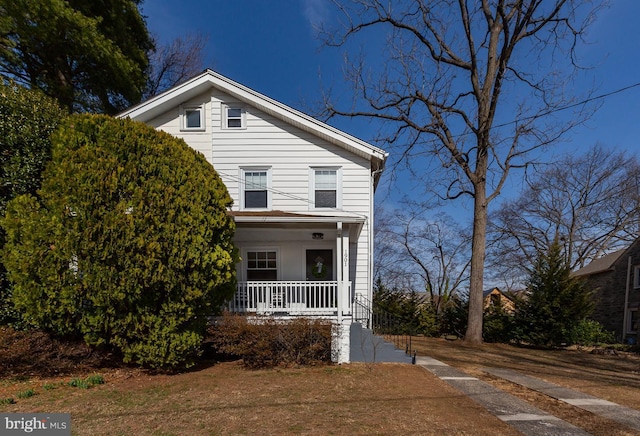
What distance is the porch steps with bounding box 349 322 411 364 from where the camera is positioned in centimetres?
748

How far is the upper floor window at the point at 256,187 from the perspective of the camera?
32.8 ft

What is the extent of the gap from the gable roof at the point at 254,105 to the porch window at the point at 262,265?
158 inches

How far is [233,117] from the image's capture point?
10242mm

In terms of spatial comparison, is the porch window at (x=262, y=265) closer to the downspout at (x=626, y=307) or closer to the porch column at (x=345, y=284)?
the porch column at (x=345, y=284)

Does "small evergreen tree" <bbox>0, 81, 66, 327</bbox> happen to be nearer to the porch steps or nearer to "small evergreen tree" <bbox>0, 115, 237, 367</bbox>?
"small evergreen tree" <bbox>0, 115, 237, 367</bbox>

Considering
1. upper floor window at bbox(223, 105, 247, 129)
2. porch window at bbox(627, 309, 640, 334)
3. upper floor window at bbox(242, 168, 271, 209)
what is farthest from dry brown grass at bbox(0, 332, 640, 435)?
porch window at bbox(627, 309, 640, 334)

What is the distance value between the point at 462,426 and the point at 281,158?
808cm

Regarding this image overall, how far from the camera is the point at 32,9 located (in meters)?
10.1

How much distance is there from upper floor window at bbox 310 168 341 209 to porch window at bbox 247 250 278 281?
6.85 ft

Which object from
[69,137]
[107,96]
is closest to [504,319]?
[69,137]

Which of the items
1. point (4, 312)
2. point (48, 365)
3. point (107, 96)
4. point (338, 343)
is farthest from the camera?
point (107, 96)

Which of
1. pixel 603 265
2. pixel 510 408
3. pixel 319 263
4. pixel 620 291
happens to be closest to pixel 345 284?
pixel 319 263

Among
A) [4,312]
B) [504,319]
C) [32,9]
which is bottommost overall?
[504,319]

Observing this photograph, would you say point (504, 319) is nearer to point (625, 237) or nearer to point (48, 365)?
point (48, 365)
